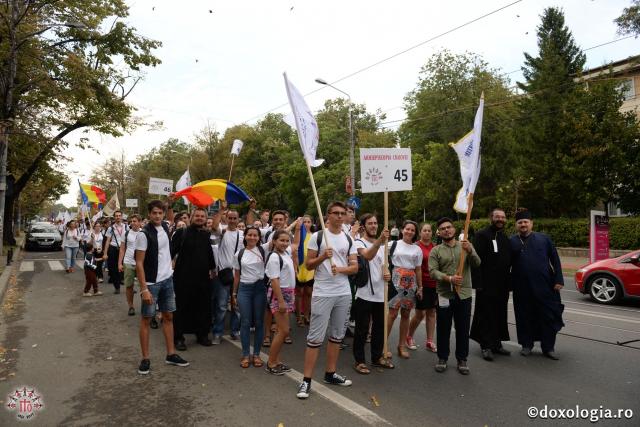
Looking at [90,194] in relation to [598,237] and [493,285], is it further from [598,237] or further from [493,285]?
[598,237]

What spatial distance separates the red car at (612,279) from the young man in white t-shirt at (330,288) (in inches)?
309

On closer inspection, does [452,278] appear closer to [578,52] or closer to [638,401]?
[638,401]

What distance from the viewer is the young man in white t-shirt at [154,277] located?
5.14 meters

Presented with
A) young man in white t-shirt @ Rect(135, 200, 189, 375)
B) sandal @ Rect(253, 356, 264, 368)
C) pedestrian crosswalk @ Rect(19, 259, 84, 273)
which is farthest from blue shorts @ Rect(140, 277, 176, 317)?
pedestrian crosswalk @ Rect(19, 259, 84, 273)

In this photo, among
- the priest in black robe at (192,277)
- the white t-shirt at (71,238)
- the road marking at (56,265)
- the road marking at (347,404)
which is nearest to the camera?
the road marking at (347,404)

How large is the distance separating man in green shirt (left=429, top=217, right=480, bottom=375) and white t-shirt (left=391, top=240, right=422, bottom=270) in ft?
0.69

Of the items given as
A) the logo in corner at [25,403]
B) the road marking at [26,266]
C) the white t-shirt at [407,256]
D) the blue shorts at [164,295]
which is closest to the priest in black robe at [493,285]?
the white t-shirt at [407,256]

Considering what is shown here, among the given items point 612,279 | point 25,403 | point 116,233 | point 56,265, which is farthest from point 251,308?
point 56,265

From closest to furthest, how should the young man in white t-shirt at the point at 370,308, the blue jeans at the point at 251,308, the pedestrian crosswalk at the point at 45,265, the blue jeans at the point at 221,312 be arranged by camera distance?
the young man in white t-shirt at the point at 370,308, the blue jeans at the point at 251,308, the blue jeans at the point at 221,312, the pedestrian crosswalk at the point at 45,265

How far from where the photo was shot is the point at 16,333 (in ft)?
23.8

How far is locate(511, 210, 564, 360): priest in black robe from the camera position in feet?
19.1

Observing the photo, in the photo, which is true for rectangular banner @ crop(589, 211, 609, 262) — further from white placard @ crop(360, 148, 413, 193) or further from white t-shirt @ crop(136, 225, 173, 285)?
white t-shirt @ crop(136, 225, 173, 285)

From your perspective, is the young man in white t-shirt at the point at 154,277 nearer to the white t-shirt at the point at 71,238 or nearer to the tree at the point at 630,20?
the white t-shirt at the point at 71,238

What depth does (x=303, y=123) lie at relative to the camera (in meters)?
5.32
